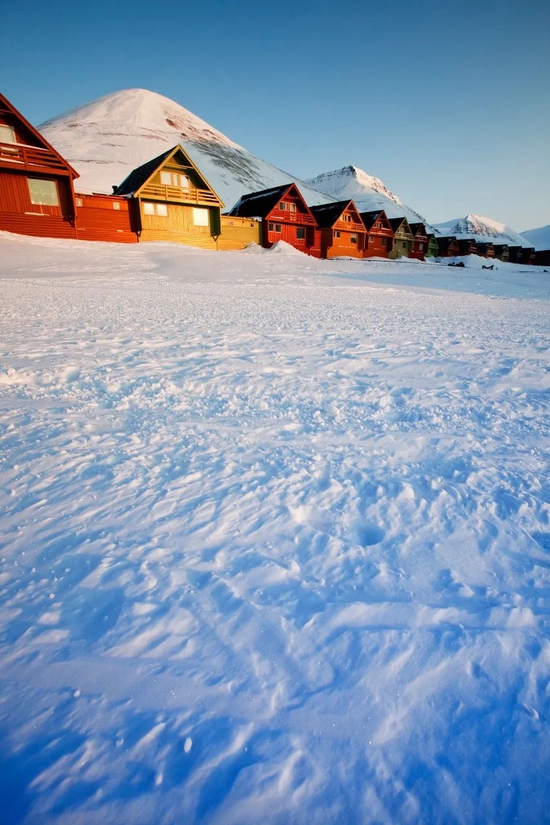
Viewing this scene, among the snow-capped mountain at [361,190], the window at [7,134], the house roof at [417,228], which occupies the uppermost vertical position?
the snow-capped mountain at [361,190]

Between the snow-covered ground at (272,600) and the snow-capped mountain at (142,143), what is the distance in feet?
199

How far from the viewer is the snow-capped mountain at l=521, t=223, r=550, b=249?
144 metres

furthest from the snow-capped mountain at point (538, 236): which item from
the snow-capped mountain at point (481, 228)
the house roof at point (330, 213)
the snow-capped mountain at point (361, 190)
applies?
the house roof at point (330, 213)

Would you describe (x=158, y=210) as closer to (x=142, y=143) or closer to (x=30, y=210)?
(x=30, y=210)

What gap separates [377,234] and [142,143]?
199 ft

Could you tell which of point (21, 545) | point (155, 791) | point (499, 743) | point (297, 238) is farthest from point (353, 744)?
point (297, 238)

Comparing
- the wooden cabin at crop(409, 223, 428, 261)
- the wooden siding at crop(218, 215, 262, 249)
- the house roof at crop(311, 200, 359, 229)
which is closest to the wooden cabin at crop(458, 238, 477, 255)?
the wooden cabin at crop(409, 223, 428, 261)

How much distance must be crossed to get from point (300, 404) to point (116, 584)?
6.82 feet

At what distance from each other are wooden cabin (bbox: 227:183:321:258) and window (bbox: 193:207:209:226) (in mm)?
3086

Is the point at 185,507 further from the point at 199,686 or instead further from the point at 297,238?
the point at 297,238

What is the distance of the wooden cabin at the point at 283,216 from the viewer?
31.3 metres

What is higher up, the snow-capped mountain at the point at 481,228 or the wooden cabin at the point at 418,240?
the snow-capped mountain at the point at 481,228

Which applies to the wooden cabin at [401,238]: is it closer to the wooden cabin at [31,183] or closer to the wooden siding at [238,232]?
the wooden siding at [238,232]

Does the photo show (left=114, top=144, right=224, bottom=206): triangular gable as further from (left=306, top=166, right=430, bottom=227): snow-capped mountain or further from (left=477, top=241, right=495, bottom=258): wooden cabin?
(left=306, top=166, right=430, bottom=227): snow-capped mountain
